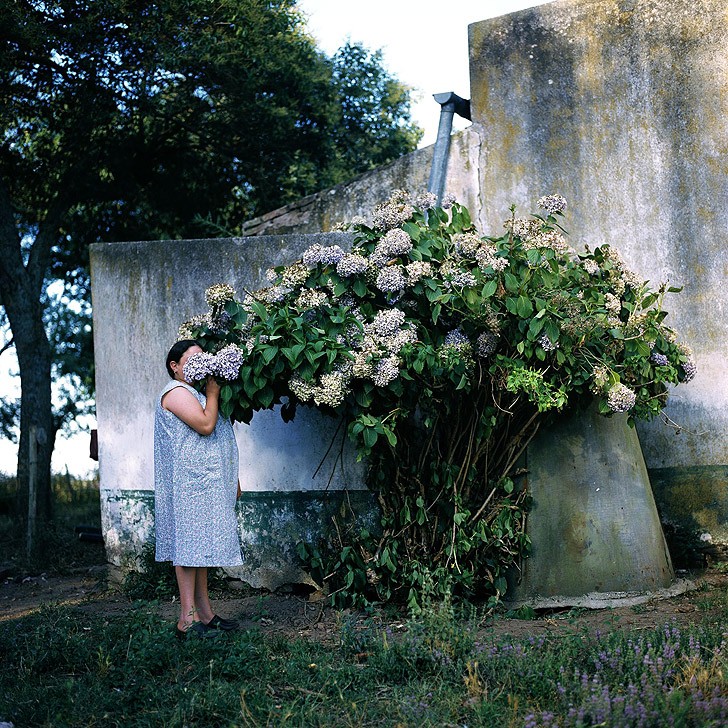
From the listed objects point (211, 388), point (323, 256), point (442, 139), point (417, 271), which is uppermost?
point (442, 139)

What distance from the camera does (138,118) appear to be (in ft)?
38.8

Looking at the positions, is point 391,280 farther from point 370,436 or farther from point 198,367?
point 198,367

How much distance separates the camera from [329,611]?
562 cm

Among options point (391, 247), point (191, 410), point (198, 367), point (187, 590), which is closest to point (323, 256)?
point (391, 247)

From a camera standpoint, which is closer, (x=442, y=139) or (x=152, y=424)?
(x=152, y=424)

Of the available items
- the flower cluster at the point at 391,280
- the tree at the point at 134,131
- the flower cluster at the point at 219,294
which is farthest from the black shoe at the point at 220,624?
the tree at the point at 134,131

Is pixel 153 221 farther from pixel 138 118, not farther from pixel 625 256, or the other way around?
pixel 625 256

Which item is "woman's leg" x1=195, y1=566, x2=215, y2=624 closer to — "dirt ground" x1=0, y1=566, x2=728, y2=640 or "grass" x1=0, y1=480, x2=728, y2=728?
"grass" x1=0, y1=480, x2=728, y2=728

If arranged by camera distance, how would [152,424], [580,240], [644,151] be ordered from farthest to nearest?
[580,240]
[644,151]
[152,424]

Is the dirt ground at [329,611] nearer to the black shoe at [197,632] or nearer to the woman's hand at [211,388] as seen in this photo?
the black shoe at [197,632]

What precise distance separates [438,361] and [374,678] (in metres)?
1.79

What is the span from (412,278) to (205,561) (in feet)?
6.40

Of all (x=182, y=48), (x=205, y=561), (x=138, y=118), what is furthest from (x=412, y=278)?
(x=138, y=118)

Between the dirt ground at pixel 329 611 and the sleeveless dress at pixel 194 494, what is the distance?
0.63 metres
